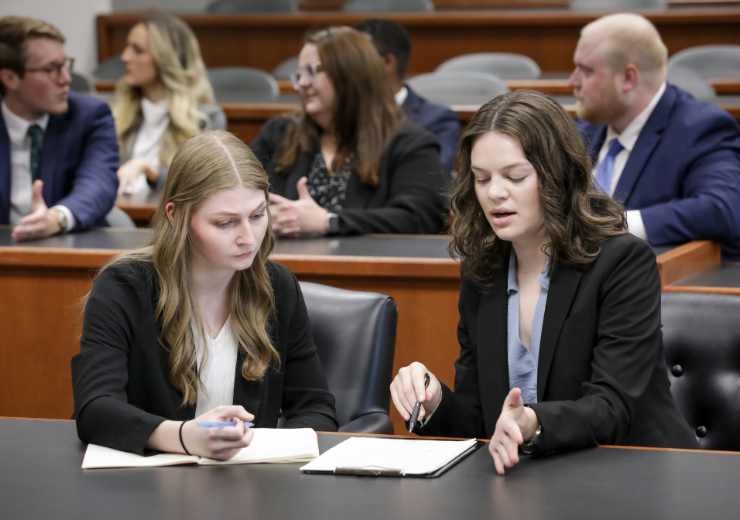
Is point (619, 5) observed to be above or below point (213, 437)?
above

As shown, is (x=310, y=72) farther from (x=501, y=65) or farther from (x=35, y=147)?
(x=501, y=65)

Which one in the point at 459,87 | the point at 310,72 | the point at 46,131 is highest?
the point at 310,72

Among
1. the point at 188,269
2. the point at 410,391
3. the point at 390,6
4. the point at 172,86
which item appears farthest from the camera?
the point at 390,6

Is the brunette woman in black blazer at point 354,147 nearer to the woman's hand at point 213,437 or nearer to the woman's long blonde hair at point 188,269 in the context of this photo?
the woman's long blonde hair at point 188,269

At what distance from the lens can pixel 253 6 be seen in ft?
20.6

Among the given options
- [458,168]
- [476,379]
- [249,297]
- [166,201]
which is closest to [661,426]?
[476,379]

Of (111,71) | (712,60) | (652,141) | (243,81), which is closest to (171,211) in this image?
(652,141)

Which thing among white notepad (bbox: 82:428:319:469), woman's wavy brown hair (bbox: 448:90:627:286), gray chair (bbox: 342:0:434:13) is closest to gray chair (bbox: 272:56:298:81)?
gray chair (bbox: 342:0:434:13)

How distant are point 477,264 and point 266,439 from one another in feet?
1.76

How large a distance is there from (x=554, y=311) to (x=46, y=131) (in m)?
2.06

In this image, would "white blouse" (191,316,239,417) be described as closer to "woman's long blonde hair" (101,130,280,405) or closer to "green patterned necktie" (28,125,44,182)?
"woman's long blonde hair" (101,130,280,405)

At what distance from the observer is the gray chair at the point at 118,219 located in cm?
305

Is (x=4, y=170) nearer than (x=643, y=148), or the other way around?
(x=643, y=148)

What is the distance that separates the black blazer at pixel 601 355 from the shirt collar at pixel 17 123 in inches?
76.6
